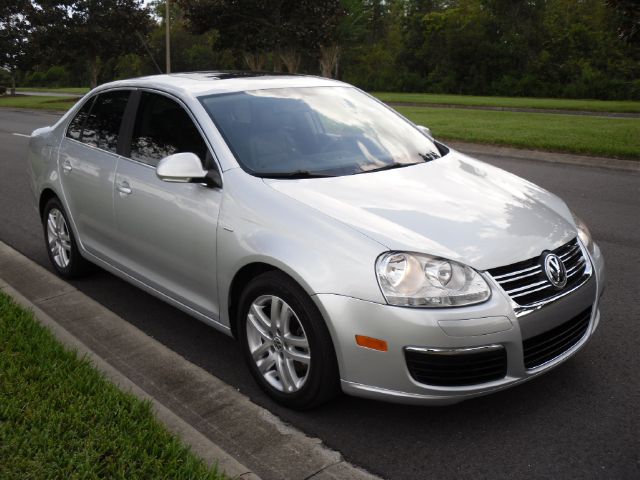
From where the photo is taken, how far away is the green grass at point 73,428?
2.87 metres

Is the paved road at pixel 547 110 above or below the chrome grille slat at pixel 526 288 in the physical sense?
below

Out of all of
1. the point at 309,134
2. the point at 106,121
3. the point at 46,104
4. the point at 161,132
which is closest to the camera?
the point at 309,134

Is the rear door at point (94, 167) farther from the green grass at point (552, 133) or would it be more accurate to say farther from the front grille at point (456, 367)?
the green grass at point (552, 133)

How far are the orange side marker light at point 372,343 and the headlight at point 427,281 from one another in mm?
184

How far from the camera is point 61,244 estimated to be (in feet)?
19.0

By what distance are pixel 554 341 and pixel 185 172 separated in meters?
2.11

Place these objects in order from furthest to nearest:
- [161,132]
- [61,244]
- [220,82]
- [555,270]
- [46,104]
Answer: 1. [46,104]
2. [61,244]
3. [220,82]
4. [161,132]
5. [555,270]

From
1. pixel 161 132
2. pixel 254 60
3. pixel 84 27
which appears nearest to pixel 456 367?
pixel 161 132

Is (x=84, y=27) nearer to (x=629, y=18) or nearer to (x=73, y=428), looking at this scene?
(x=629, y=18)

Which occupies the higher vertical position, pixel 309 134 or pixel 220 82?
pixel 220 82

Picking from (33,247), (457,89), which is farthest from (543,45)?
(33,247)

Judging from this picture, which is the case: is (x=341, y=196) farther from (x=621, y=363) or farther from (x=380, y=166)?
(x=621, y=363)

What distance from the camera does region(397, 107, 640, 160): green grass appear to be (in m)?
12.5

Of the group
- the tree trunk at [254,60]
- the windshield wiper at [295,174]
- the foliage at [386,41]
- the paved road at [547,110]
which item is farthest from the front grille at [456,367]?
the tree trunk at [254,60]
